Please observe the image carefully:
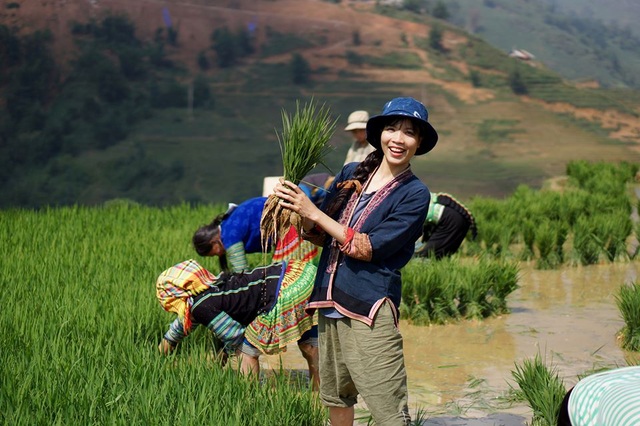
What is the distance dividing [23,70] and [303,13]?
969 centimetres

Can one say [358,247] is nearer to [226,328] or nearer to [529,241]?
[226,328]

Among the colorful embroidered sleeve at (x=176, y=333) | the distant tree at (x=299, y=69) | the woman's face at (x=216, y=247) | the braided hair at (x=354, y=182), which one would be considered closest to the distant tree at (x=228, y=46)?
the distant tree at (x=299, y=69)

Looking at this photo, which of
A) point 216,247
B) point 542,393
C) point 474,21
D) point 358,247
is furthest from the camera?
point 474,21

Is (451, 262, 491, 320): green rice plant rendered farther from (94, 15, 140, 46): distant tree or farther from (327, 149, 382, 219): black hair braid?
(94, 15, 140, 46): distant tree

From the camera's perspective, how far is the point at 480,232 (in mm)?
8203

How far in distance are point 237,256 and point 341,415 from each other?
64.5 inches

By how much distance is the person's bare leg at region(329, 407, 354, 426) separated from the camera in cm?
319

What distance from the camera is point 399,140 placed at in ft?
9.86

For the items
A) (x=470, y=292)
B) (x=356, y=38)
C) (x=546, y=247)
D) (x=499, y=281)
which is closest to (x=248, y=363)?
(x=470, y=292)

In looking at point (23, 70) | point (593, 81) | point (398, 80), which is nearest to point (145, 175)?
point (23, 70)

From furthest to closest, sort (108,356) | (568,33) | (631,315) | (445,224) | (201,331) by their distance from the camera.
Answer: (568,33)
(445,224)
(631,315)
(201,331)
(108,356)

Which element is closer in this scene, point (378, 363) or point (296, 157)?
point (378, 363)

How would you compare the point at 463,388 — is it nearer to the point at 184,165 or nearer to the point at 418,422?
the point at 418,422

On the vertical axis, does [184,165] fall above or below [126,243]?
below
